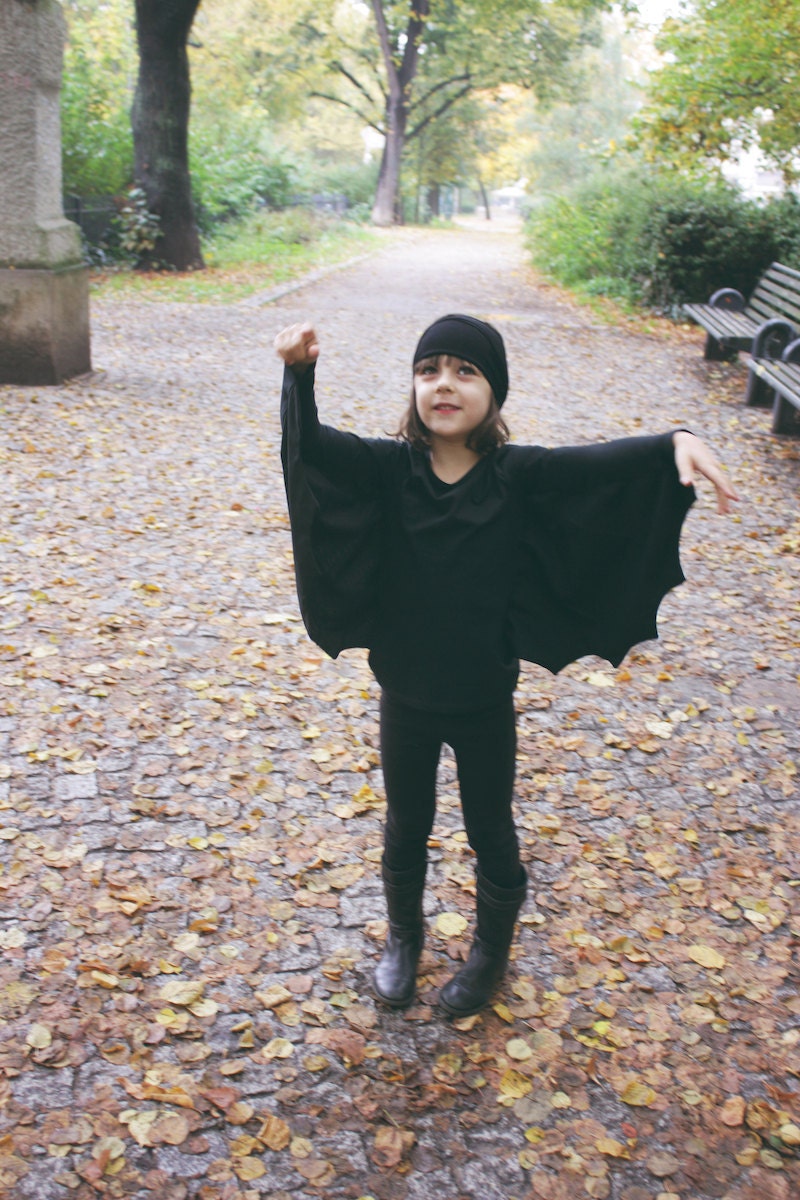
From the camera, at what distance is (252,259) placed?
20.3m

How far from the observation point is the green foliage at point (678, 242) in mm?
13719

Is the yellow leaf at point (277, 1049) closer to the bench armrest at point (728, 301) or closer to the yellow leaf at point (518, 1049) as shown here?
the yellow leaf at point (518, 1049)

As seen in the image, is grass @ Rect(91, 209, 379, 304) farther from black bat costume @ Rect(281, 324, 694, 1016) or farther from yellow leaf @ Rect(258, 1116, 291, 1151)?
yellow leaf @ Rect(258, 1116, 291, 1151)

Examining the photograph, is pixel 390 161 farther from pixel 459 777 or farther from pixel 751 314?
pixel 459 777

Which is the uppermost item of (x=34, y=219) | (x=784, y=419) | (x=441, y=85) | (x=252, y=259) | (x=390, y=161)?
(x=441, y=85)

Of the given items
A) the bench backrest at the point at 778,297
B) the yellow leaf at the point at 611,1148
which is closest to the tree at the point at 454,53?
the bench backrest at the point at 778,297

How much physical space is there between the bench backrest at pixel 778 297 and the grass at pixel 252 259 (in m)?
7.45

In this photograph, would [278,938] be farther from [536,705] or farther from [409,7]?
[409,7]

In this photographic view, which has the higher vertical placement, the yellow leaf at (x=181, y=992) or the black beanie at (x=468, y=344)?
the black beanie at (x=468, y=344)

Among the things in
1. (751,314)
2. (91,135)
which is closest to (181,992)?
(751,314)

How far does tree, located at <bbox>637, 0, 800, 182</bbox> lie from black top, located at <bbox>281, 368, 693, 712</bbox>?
→ 12791 millimetres

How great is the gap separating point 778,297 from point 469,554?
32.4ft

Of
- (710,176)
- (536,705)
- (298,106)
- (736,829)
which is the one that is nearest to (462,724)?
(736,829)

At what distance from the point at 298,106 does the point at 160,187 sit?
88.4ft
